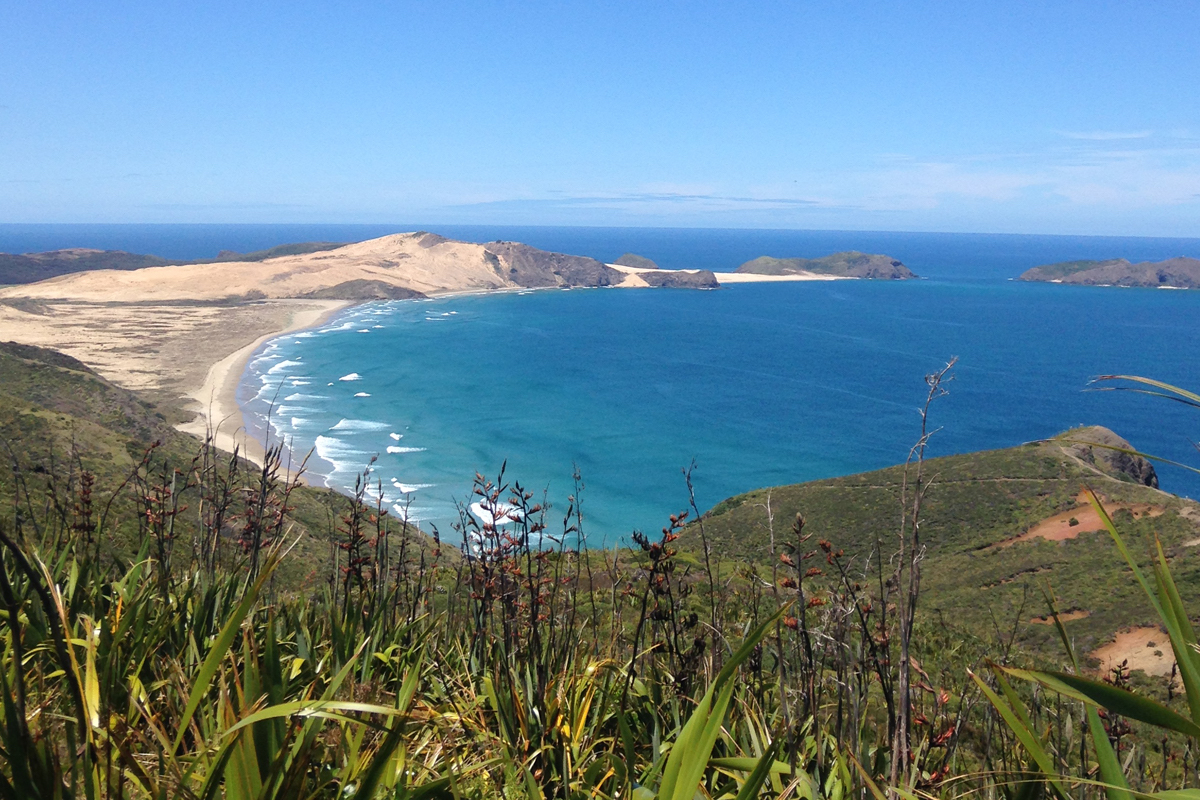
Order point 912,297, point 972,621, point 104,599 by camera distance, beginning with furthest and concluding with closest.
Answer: point 912,297 < point 972,621 < point 104,599

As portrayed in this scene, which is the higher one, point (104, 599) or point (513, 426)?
point (104, 599)

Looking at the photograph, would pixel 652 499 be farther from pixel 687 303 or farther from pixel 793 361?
pixel 687 303

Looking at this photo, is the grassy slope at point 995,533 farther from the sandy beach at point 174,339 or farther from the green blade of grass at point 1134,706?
the sandy beach at point 174,339

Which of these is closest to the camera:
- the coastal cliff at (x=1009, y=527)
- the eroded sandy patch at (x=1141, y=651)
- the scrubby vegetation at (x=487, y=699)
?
the scrubby vegetation at (x=487, y=699)

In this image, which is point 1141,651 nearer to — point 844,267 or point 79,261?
point 79,261

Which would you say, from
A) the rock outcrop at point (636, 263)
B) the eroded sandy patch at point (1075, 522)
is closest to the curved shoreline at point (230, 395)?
the eroded sandy patch at point (1075, 522)

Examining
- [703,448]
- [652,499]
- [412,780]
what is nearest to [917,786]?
[412,780]
